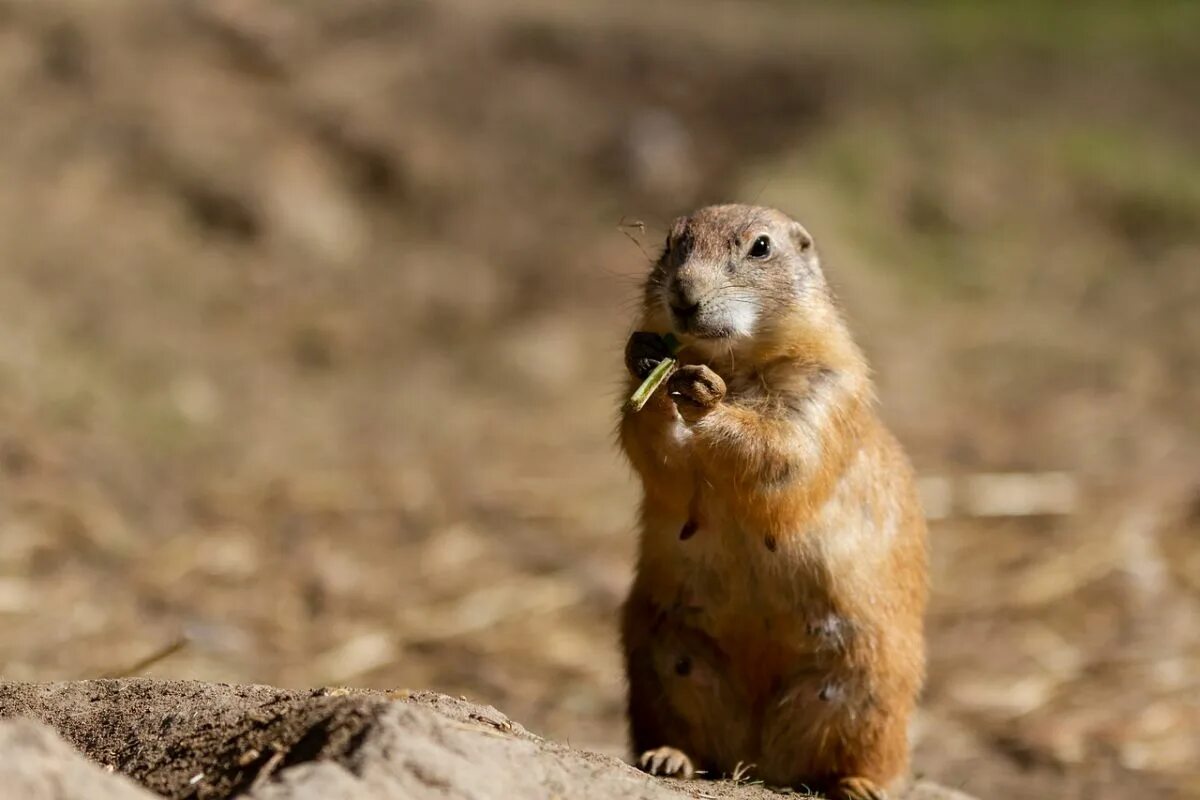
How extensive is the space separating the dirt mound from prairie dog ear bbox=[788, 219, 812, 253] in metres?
2.08

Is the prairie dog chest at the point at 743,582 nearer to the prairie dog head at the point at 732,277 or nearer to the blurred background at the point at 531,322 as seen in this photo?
the prairie dog head at the point at 732,277

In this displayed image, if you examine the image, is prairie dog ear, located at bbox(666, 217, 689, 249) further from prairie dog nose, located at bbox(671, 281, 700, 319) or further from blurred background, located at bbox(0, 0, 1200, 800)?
blurred background, located at bbox(0, 0, 1200, 800)

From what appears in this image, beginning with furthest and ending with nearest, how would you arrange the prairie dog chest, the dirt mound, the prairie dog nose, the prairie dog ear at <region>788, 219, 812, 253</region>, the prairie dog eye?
the prairie dog ear at <region>788, 219, 812, 253</region> → the prairie dog eye → the prairie dog chest → the prairie dog nose → the dirt mound

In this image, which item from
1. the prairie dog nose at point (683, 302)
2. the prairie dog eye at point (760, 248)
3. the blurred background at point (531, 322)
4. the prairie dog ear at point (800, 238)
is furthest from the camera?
the blurred background at point (531, 322)

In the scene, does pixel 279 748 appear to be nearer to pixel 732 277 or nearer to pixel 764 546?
pixel 764 546

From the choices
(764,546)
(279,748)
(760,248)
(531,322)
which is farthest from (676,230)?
(531,322)

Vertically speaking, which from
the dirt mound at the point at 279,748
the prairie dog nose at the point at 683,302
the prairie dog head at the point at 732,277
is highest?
the prairie dog head at the point at 732,277

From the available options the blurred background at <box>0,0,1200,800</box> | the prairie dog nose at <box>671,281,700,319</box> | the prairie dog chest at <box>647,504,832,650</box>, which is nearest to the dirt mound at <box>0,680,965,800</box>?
the prairie dog chest at <box>647,504,832,650</box>

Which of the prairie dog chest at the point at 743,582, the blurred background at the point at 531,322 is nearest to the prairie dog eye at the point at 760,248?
the prairie dog chest at the point at 743,582

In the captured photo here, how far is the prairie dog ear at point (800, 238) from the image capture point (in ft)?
18.5

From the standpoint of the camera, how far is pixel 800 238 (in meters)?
5.68

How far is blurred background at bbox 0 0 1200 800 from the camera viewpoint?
25.3 ft

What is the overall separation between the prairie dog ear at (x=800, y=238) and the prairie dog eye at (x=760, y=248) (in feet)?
0.70

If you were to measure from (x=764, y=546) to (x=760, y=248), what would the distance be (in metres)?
1.02
